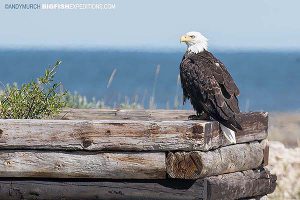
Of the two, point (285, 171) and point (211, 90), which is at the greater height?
point (211, 90)

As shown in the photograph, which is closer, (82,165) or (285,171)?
(82,165)

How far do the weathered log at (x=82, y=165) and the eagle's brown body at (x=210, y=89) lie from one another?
0.76 m

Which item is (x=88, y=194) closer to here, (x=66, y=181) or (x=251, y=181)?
(x=66, y=181)

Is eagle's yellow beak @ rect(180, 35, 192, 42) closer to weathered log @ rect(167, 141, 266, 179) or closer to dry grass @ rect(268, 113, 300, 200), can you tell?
weathered log @ rect(167, 141, 266, 179)

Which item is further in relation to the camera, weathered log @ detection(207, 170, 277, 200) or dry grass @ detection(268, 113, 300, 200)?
dry grass @ detection(268, 113, 300, 200)

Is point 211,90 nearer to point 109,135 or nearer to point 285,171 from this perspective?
point 109,135

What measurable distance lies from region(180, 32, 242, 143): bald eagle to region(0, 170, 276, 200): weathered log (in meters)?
0.46

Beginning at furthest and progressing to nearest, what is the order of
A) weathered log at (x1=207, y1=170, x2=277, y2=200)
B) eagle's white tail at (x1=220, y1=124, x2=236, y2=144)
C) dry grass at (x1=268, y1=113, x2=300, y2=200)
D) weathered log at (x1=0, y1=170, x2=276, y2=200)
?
dry grass at (x1=268, y1=113, x2=300, y2=200), eagle's white tail at (x1=220, y1=124, x2=236, y2=144), weathered log at (x1=207, y1=170, x2=277, y2=200), weathered log at (x1=0, y1=170, x2=276, y2=200)

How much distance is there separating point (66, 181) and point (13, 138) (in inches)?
19.3

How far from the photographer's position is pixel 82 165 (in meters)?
7.79

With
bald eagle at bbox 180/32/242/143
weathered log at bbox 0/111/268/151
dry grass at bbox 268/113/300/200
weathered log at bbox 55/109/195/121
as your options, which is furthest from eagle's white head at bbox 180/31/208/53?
dry grass at bbox 268/113/300/200

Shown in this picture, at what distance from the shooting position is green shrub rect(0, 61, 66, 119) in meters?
8.70

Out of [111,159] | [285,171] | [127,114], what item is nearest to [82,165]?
[111,159]

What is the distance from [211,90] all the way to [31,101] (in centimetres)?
142
